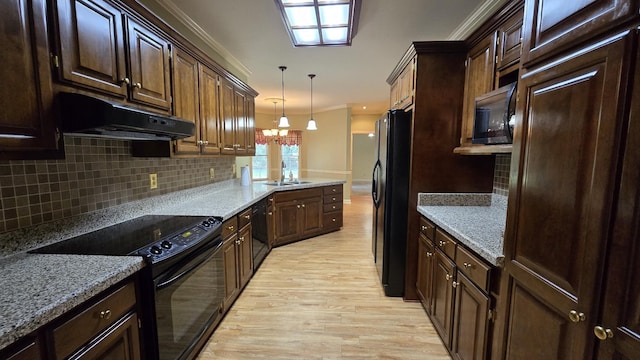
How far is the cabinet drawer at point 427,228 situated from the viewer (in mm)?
2012

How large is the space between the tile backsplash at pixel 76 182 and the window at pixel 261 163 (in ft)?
17.3

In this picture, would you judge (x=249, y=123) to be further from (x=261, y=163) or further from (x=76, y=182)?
(x=261, y=163)

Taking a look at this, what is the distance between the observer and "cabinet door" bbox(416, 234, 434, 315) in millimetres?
2066

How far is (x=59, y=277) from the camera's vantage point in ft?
3.26

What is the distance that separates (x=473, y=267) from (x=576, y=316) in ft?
2.03

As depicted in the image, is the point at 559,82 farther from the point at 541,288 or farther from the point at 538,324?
the point at 538,324

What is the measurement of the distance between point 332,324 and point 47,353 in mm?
1733

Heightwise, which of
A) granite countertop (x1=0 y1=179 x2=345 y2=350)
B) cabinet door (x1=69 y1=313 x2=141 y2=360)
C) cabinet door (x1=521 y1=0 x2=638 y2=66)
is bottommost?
cabinet door (x1=69 y1=313 x2=141 y2=360)

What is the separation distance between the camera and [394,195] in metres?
2.39

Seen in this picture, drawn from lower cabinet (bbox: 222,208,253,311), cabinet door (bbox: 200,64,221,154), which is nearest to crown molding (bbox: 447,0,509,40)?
cabinet door (bbox: 200,64,221,154)

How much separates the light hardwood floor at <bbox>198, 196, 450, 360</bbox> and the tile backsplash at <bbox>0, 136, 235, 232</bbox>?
4.09 feet

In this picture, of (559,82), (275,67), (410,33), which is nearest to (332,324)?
(559,82)

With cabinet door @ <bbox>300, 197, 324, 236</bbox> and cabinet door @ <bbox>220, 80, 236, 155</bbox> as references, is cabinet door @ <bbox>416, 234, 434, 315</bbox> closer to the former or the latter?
Result: cabinet door @ <bbox>300, 197, 324, 236</bbox>

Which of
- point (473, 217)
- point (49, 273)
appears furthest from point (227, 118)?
point (473, 217)
